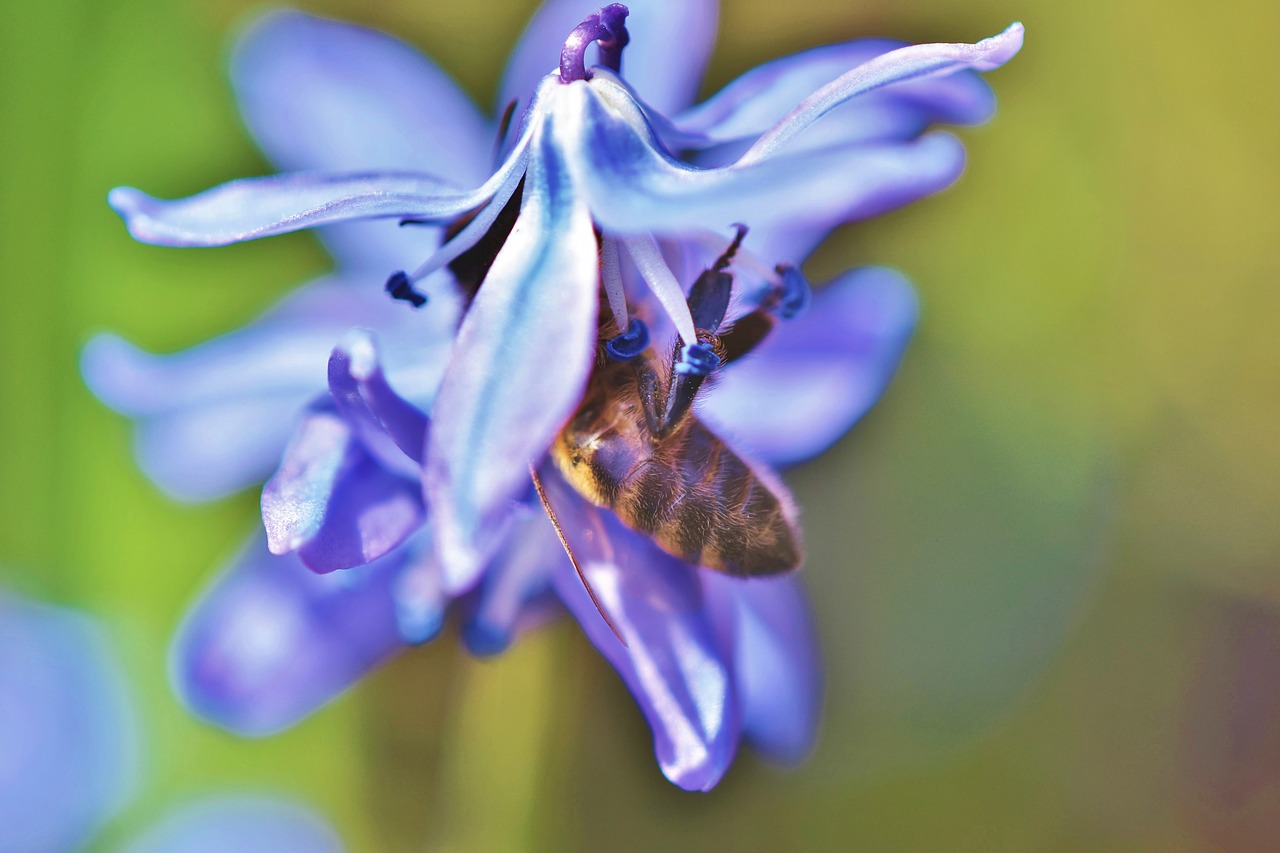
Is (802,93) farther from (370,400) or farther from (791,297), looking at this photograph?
(370,400)

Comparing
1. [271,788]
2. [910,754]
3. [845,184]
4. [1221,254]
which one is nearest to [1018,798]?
[910,754]

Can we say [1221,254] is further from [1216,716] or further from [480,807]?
[480,807]

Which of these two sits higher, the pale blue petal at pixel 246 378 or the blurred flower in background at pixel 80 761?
the pale blue petal at pixel 246 378

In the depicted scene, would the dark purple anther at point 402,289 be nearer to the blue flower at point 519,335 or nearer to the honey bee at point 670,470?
the blue flower at point 519,335

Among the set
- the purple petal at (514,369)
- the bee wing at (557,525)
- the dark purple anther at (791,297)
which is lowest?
the bee wing at (557,525)

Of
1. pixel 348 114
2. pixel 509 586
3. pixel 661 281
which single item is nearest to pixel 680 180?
pixel 661 281

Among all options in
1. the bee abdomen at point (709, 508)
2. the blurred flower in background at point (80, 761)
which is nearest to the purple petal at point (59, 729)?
the blurred flower in background at point (80, 761)

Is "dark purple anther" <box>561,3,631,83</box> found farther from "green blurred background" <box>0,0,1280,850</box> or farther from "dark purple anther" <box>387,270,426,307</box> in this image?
"green blurred background" <box>0,0,1280,850</box>
